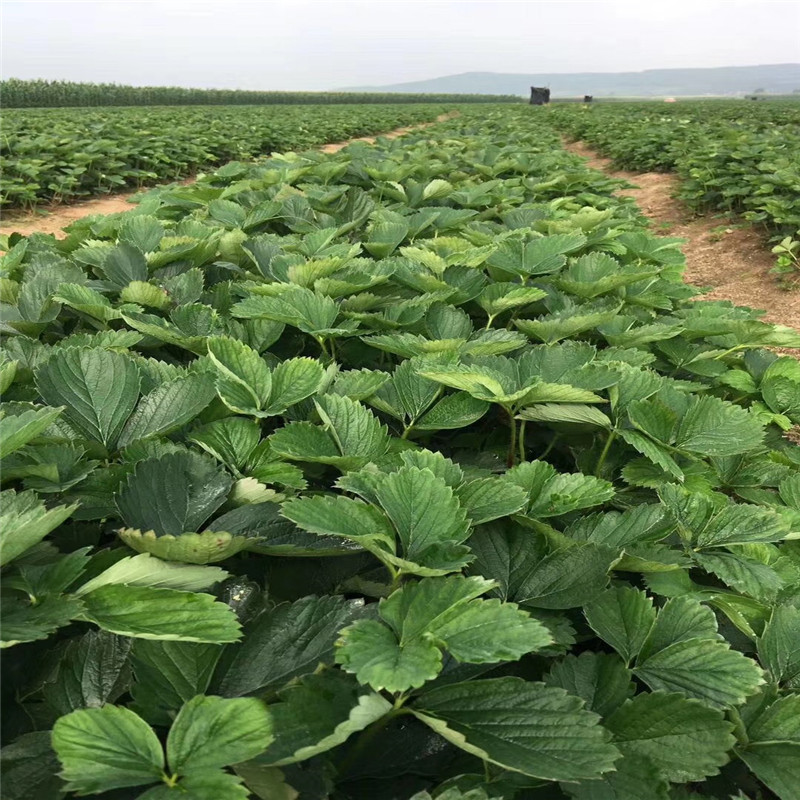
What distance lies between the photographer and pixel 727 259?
6.55m

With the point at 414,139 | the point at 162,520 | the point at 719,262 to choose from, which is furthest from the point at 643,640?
the point at 719,262

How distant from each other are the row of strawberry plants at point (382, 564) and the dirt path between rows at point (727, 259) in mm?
4220

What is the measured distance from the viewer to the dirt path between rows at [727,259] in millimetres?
5435

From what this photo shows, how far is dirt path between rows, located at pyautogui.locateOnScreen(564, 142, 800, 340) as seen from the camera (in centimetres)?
543

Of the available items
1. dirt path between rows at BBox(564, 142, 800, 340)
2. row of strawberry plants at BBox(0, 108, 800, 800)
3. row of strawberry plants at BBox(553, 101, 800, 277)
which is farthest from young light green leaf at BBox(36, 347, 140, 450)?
row of strawberry plants at BBox(553, 101, 800, 277)

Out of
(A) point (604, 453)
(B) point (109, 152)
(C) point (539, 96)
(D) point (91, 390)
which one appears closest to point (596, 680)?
(A) point (604, 453)

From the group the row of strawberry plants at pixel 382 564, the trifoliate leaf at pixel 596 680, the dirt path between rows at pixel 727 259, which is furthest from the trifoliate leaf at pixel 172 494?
the dirt path between rows at pixel 727 259

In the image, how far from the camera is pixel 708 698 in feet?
1.93

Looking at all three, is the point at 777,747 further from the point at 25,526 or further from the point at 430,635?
the point at 25,526

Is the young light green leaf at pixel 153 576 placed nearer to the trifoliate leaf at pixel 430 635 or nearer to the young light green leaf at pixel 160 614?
the young light green leaf at pixel 160 614

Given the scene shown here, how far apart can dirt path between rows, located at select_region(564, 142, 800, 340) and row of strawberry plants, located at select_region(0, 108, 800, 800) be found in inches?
166

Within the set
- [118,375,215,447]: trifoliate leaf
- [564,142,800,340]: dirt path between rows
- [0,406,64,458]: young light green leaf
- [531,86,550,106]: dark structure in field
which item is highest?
[531,86,550,106]: dark structure in field

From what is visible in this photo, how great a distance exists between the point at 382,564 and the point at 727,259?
275 inches

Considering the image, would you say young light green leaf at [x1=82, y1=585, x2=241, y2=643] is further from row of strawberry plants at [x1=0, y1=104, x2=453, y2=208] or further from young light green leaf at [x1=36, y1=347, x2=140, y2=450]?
row of strawberry plants at [x1=0, y1=104, x2=453, y2=208]
